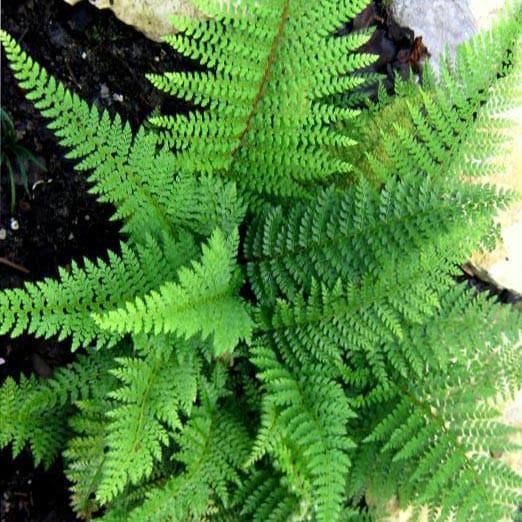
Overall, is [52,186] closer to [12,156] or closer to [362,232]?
[12,156]

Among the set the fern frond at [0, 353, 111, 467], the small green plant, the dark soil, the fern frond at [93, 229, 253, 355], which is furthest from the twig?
the fern frond at [93, 229, 253, 355]

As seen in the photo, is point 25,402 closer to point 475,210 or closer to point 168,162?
point 168,162

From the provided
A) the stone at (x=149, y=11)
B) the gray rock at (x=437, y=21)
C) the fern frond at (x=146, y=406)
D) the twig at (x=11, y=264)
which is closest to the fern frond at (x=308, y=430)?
the fern frond at (x=146, y=406)

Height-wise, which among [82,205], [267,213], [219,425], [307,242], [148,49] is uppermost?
[148,49]

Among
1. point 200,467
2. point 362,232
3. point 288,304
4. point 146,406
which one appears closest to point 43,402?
point 146,406

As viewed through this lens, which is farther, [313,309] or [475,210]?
[313,309]

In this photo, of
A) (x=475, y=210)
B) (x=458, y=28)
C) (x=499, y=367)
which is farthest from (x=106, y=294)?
(x=458, y=28)

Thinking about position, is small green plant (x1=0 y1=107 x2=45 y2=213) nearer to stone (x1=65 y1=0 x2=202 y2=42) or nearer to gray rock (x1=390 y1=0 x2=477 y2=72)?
stone (x1=65 y1=0 x2=202 y2=42)

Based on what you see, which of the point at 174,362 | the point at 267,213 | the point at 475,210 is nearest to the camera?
the point at 475,210
